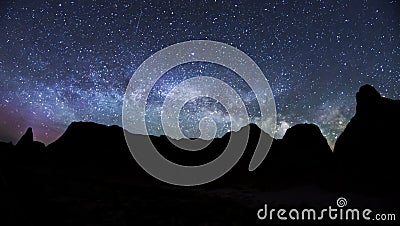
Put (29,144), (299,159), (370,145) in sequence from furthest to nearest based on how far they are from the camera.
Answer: (29,144)
(299,159)
(370,145)

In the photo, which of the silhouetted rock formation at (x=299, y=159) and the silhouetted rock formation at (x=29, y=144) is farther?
the silhouetted rock formation at (x=29, y=144)

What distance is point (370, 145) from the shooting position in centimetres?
3011

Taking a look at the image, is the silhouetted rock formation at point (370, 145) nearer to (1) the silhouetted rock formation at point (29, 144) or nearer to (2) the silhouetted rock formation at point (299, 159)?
(2) the silhouetted rock formation at point (299, 159)

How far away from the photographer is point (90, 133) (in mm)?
53031

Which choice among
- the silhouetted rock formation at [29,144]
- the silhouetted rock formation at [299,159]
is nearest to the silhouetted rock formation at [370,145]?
the silhouetted rock formation at [299,159]

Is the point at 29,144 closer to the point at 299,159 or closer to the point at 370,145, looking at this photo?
the point at 299,159

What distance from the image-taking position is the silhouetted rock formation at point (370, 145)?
26.5m

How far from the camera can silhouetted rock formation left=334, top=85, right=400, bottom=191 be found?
26486 millimetres

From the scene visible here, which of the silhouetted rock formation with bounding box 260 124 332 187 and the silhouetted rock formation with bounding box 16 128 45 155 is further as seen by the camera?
the silhouetted rock formation with bounding box 16 128 45 155

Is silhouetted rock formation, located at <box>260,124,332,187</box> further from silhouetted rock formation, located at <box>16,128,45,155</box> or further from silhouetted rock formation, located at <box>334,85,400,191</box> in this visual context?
silhouetted rock formation, located at <box>16,128,45,155</box>

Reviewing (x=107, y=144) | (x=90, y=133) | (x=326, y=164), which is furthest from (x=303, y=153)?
(x=90, y=133)

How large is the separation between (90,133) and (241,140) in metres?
34.9

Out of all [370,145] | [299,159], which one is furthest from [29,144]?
[370,145]

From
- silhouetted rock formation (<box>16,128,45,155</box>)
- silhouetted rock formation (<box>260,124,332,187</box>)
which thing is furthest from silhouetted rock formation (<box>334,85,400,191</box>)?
silhouetted rock formation (<box>16,128,45,155</box>)
